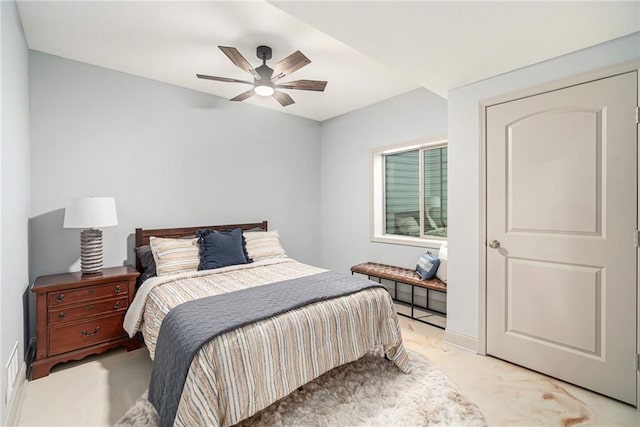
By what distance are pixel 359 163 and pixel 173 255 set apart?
2.61 m

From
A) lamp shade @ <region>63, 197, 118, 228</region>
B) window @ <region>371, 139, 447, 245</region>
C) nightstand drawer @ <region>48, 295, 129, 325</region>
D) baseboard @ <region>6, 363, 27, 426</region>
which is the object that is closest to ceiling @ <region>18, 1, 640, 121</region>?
window @ <region>371, 139, 447, 245</region>

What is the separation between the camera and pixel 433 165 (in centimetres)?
366

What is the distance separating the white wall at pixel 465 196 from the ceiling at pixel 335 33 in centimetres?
13

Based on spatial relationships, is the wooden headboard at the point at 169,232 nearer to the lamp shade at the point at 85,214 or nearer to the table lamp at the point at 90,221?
the table lamp at the point at 90,221

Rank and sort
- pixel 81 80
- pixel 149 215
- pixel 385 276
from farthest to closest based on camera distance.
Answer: pixel 385 276 < pixel 149 215 < pixel 81 80

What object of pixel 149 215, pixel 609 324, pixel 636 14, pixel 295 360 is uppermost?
pixel 636 14

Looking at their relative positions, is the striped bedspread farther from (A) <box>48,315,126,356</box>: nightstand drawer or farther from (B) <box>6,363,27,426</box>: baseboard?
(B) <box>6,363,27,426</box>: baseboard

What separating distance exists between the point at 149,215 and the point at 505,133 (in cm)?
344

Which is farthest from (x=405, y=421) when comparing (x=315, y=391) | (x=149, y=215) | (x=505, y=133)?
(x=149, y=215)

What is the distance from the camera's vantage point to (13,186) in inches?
76.1

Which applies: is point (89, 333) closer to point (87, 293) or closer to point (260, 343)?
point (87, 293)

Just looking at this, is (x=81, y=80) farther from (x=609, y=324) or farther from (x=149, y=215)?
(x=609, y=324)

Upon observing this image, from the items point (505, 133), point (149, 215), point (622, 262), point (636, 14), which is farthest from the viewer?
point (149, 215)

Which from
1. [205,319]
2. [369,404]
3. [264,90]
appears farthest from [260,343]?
[264,90]
